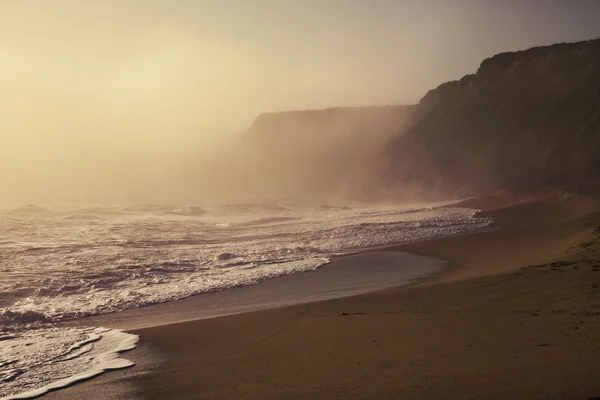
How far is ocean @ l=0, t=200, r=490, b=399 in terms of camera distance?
8.26 meters

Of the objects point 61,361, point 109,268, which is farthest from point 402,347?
point 109,268

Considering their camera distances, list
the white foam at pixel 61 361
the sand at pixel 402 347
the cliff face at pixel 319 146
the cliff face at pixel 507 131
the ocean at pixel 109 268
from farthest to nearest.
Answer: the cliff face at pixel 319 146
the cliff face at pixel 507 131
the ocean at pixel 109 268
the white foam at pixel 61 361
the sand at pixel 402 347

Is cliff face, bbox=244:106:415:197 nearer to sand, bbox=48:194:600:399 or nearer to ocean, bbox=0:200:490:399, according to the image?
ocean, bbox=0:200:490:399

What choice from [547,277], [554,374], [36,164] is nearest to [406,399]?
[554,374]

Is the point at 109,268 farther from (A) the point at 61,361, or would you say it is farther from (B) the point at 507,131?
(B) the point at 507,131

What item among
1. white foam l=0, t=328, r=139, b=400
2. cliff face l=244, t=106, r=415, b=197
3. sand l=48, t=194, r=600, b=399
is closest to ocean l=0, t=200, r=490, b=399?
white foam l=0, t=328, r=139, b=400

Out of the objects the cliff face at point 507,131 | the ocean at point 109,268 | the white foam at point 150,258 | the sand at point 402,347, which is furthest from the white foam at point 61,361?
the cliff face at point 507,131

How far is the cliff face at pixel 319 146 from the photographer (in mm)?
91438

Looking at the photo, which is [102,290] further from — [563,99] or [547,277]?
[563,99]

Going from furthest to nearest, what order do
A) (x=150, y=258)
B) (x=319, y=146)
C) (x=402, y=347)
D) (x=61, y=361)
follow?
(x=319, y=146) < (x=150, y=258) < (x=61, y=361) < (x=402, y=347)

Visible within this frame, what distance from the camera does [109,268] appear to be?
16.0 m

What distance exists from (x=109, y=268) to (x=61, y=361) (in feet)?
27.2

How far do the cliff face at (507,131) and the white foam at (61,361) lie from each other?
44.3 meters

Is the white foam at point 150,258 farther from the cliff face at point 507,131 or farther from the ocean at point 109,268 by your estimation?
the cliff face at point 507,131
